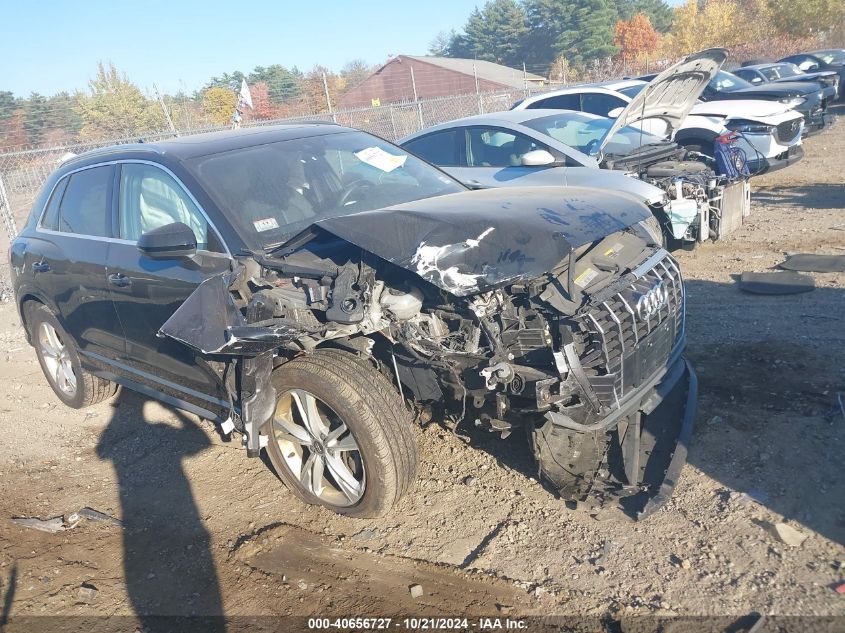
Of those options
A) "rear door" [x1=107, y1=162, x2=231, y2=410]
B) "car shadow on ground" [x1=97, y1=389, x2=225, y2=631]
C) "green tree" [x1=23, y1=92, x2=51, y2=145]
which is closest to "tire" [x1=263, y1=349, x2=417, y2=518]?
"rear door" [x1=107, y1=162, x2=231, y2=410]

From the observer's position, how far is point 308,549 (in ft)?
11.4

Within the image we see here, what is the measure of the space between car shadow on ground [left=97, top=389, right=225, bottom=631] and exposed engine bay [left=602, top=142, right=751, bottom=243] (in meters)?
4.85

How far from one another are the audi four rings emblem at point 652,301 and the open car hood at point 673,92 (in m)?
3.65

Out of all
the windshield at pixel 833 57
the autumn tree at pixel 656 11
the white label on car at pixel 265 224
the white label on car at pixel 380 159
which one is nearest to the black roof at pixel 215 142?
the white label on car at pixel 380 159

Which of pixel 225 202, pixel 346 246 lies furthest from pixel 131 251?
pixel 346 246

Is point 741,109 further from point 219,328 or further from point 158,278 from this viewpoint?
point 219,328

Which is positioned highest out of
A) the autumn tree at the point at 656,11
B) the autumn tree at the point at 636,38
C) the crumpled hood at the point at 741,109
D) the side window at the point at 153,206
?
the autumn tree at the point at 656,11

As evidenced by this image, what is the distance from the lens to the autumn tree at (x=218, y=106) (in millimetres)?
23797

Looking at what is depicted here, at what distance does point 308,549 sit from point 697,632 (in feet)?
6.11

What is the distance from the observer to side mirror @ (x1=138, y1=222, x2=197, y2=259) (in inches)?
135

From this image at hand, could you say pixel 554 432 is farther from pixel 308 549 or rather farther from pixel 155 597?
pixel 155 597

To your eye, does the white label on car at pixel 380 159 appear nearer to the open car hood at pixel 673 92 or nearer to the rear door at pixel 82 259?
the rear door at pixel 82 259

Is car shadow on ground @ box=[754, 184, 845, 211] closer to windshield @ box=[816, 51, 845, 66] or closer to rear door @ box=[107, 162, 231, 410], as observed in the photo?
rear door @ box=[107, 162, 231, 410]

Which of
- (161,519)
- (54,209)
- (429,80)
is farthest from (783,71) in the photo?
(429,80)
